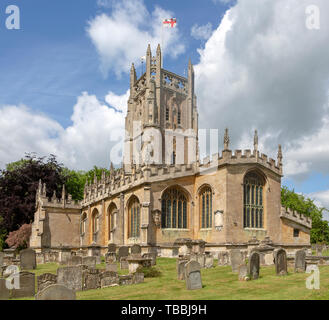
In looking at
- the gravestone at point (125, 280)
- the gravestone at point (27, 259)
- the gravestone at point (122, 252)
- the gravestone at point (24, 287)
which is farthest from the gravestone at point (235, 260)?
the gravestone at point (27, 259)

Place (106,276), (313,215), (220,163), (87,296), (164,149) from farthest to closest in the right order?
(164,149), (313,215), (220,163), (106,276), (87,296)

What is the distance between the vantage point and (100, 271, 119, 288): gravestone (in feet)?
46.7

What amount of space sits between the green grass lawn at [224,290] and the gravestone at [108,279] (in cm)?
47

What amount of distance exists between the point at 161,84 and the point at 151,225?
113 feet

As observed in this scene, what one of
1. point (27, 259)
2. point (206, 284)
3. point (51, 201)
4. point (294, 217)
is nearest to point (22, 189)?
point (51, 201)

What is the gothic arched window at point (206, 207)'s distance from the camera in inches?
1121

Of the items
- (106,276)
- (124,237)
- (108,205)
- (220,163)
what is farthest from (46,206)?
(106,276)

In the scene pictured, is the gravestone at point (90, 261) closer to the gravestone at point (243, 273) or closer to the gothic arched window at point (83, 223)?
the gravestone at point (243, 273)

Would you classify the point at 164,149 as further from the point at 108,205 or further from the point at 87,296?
the point at 87,296

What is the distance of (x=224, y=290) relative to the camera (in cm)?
1187

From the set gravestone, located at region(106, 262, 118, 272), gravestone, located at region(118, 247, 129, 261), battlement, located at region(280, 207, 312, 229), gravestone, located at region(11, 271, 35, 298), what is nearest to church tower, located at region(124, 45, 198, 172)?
battlement, located at region(280, 207, 312, 229)

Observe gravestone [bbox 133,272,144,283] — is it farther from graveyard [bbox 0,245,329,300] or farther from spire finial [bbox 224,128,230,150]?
spire finial [bbox 224,128,230,150]

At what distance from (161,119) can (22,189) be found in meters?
22.2
